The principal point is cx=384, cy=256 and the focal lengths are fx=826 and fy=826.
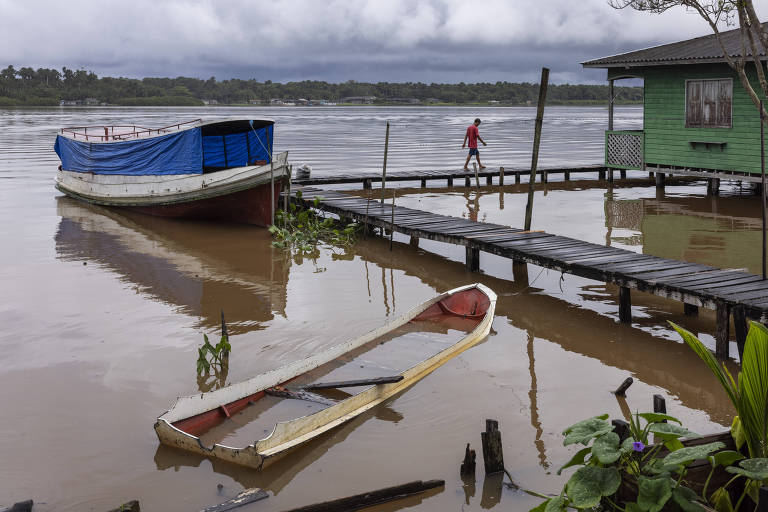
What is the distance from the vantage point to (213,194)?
722 inches

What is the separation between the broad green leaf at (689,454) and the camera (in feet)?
13.6

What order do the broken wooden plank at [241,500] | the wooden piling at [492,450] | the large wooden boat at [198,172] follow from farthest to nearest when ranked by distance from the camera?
the large wooden boat at [198,172]
the wooden piling at [492,450]
the broken wooden plank at [241,500]

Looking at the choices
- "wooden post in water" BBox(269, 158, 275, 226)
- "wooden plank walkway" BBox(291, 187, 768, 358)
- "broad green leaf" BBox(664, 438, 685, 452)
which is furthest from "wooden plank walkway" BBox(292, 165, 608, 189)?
"broad green leaf" BBox(664, 438, 685, 452)

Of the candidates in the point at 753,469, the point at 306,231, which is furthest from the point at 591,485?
the point at 306,231

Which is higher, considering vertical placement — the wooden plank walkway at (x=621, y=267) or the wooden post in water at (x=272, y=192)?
the wooden post in water at (x=272, y=192)

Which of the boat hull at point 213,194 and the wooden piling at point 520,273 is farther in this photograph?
the boat hull at point 213,194

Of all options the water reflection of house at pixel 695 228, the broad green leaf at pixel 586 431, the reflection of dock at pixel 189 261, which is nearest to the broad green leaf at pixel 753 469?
the broad green leaf at pixel 586 431

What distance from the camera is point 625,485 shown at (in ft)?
14.4

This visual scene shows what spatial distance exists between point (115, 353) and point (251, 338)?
1.61 metres

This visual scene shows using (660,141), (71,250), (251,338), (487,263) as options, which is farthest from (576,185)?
(251,338)

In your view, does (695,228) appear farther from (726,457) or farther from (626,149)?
(726,457)

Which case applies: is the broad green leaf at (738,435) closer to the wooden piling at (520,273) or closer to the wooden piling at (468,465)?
the wooden piling at (468,465)

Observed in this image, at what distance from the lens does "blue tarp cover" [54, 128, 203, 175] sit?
19.2 meters

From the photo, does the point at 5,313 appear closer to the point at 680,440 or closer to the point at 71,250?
the point at 71,250
